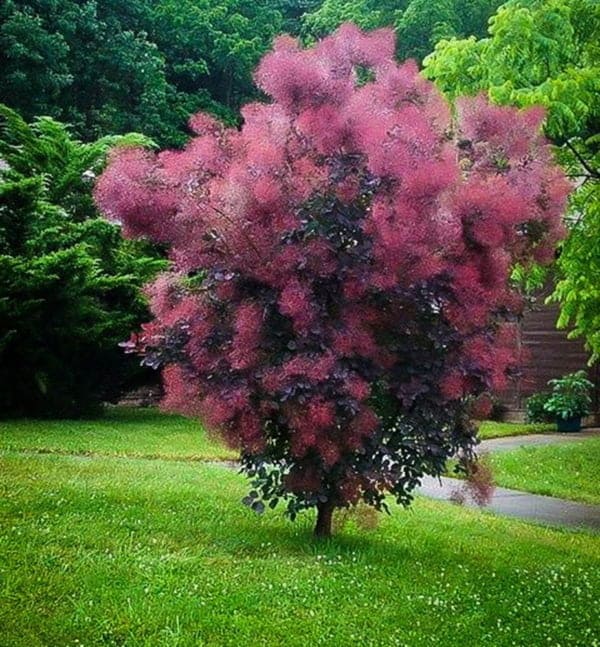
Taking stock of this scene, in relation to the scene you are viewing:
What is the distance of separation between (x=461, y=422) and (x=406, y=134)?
1.87m

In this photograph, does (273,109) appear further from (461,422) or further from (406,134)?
(461,422)

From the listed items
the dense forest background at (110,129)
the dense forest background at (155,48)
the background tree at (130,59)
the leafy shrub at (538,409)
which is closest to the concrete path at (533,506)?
A: the dense forest background at (110,129)

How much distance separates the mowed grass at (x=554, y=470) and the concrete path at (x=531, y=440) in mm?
449

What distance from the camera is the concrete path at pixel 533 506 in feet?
29.3

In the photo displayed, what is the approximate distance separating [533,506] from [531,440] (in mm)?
5134

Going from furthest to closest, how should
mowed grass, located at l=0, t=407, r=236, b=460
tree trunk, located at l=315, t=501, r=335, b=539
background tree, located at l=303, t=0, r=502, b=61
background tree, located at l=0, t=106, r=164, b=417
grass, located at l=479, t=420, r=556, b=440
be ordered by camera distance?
background tree, located at l=303, t=0, r=502, b=61 → grass, located at l=479, t=420, r=556, b=440 → background tree, located at l=0, t=106, r=164, b=417 → mowed grass, located at l=0, t=407, r=236, b=460 → tree trunk, located at l=315, t=501, r=335, b=539

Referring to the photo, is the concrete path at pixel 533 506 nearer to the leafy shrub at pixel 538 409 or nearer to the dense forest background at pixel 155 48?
the leafy shrub at pixel 538 409

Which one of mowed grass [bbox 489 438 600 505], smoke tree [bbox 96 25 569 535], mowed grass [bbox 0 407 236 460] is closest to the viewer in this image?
smoke tree [bbox 96 25 569 535]

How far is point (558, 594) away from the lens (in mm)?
5914

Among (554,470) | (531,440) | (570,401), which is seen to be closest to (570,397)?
(570,401)

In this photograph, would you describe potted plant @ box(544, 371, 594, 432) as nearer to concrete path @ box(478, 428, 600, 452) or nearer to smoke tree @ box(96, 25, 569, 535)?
concrete path @ box(478, 428, 600, 452)

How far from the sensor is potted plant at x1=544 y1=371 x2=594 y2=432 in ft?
52.3

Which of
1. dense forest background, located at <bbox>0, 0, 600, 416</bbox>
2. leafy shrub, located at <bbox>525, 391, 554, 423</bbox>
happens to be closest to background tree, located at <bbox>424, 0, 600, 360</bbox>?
dense forest background, located at <bbox>0, 0, 600, 416</bbox>

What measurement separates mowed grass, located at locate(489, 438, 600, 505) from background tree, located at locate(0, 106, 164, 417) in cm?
558
